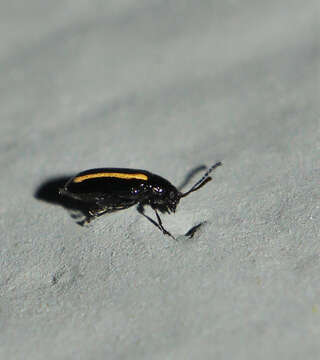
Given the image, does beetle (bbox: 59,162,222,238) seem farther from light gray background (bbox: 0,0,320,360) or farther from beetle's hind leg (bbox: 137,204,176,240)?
light gray background (bbox: 0,0,320,360)

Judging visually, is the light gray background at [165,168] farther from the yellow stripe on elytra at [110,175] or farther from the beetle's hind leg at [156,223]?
the yellow stripe on elytra at [110,175]

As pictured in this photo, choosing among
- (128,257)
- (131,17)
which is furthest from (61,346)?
(131,17)

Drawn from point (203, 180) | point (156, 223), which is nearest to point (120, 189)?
point (156, 223)

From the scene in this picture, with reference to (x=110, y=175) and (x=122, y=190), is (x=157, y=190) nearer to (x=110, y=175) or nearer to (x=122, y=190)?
(x=122, y=190)

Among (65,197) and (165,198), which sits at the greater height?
(65,197)

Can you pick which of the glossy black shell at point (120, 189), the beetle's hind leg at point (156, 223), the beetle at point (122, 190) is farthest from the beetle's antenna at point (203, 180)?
the beetle's hind leg at point (156, 223)

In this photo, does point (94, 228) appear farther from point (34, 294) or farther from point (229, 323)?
point (229, 323)

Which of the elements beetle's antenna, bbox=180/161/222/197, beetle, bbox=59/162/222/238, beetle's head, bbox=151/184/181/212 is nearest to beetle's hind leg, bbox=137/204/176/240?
beetle, bbox=59/162/222/238
